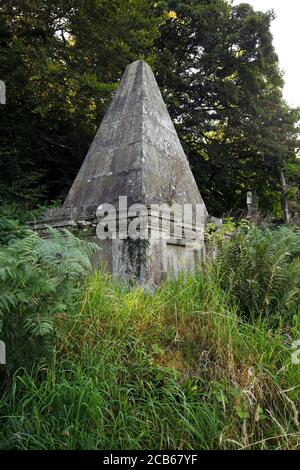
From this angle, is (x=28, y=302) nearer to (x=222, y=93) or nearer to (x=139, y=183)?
(x=139, y=183)

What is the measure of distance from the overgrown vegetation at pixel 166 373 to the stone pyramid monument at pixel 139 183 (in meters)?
0.99

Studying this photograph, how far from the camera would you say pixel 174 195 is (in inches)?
193

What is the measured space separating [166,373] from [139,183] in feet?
8.29

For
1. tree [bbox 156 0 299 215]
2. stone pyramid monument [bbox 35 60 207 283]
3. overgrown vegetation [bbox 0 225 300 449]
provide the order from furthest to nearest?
1. tree [bbox 156 0 299 215]
2. stone pyramid monument [bbox 35 60 207 283]
3. overgrown vegetation [bbox 0 225 300 449]

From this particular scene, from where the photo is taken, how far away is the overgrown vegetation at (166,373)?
208 centimetres

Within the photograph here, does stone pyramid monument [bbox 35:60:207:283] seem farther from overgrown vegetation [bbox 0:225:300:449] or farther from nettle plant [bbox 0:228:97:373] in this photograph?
nettle plant [bbox 0:228:97:373]

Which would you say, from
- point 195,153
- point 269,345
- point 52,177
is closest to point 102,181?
point 269,345

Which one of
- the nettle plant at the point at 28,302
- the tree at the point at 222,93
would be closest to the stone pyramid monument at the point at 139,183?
the nettle plant at the point at 28,302

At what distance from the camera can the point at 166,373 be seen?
7.98 feet

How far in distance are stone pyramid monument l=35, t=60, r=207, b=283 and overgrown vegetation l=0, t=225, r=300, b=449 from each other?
Result: 3.26ft

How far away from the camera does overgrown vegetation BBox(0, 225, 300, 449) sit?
2.08 m

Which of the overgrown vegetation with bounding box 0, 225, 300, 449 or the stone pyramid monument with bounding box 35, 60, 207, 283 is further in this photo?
the stone pyramid monument with bounding box 35, 60, 207, 283

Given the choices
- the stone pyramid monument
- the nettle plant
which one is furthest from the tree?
the nettle plant

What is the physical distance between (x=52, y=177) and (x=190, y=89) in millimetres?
5595
